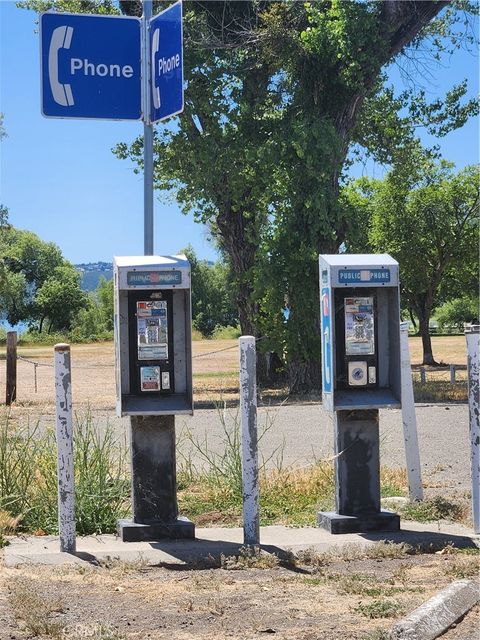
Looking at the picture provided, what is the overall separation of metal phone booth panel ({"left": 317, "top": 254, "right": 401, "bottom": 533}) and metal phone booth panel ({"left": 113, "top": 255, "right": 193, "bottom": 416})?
1095mm

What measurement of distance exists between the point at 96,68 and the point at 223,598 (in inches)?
187

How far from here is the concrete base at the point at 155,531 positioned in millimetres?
7587

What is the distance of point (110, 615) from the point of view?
222 inches

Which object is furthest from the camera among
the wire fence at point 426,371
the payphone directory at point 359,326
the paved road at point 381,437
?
the wire fence at point 426,371

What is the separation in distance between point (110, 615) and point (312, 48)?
18526mm

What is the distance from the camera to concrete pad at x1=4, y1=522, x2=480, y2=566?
708 centimetres

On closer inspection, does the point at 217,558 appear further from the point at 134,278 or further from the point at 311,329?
the point at 311,329

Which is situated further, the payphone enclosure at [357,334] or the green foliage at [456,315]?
the green foliage at [456,315]

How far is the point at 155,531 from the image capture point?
301 inches

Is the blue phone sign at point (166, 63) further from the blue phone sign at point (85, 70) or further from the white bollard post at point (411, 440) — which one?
the white bollard post at point (411, 440)

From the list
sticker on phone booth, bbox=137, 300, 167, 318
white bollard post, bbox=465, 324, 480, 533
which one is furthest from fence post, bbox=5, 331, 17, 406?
white bollard post, bbox=465, 324, 480, 533

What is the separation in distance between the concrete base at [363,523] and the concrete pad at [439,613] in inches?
76.5

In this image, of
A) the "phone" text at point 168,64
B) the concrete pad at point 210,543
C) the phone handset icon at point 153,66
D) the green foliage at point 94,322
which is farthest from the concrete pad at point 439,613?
the green foliage at point 94,322

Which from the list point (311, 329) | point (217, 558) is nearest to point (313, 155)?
point (311, 329)
